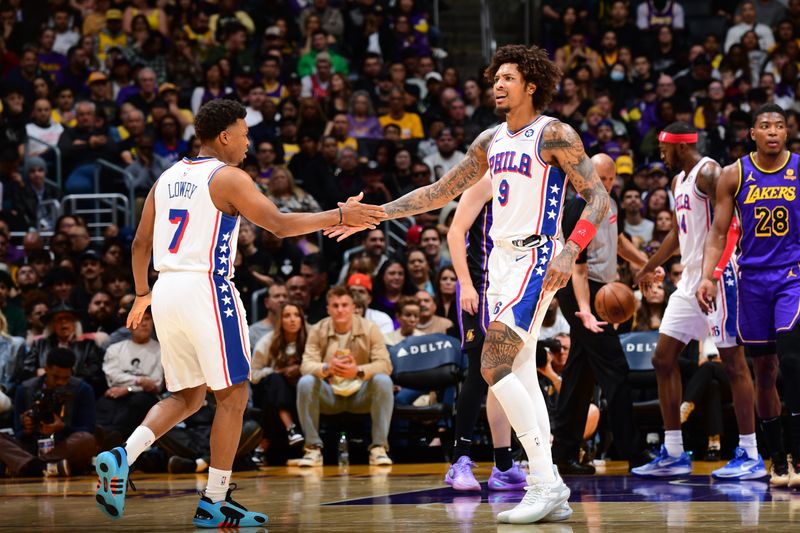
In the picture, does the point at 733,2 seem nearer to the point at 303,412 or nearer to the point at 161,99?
the point at 161,99

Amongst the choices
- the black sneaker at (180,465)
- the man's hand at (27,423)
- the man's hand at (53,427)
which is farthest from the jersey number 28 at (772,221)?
the man's hand at (27,423)

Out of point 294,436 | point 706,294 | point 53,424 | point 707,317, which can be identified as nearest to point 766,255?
point 706,294

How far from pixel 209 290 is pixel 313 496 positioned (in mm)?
2082

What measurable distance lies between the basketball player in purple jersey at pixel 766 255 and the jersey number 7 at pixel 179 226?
11.2 ft

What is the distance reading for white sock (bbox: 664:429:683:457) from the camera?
27.5 feet

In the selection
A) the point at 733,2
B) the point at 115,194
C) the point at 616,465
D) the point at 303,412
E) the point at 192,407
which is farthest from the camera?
the point at 733,2

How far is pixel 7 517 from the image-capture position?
6.55 m

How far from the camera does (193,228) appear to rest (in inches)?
234

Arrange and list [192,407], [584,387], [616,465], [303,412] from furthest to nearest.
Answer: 1. [303,412]
2. [616,465]
3. [584,387]
4. [192,407]

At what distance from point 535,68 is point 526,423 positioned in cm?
190

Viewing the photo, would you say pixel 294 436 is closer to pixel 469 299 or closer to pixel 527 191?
pixel 469 299

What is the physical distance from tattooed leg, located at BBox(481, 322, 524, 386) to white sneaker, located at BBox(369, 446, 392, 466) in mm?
4632

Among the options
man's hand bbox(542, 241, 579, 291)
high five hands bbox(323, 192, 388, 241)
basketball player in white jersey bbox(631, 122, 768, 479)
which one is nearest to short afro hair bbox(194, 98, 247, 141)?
high five hands bbox(323, 192, 388, 241)

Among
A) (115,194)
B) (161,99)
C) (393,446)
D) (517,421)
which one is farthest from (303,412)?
(161,99)
